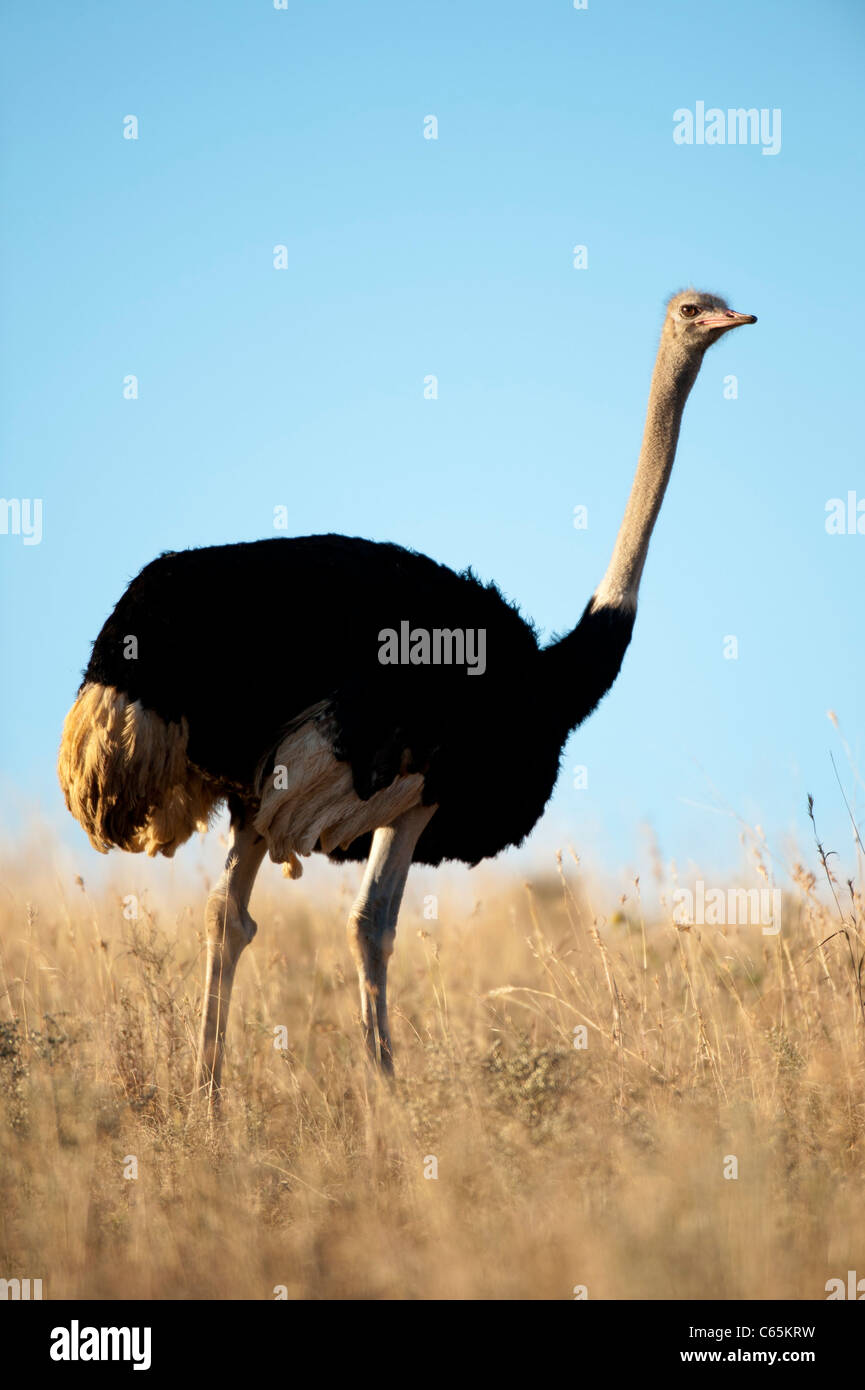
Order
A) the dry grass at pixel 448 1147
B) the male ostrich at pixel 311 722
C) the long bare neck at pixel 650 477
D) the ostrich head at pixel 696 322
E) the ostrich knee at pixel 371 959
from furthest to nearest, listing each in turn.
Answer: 1. the ostrich head at pixel 696 322
2. the long bare neck at pixel 650 477
3. the ostrich knee at pixel 371 959
4. the male ostrich at pixel 311 722
5. the dry grass at pixel 448 1147

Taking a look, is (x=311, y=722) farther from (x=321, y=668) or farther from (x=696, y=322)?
(x=696, y=322)

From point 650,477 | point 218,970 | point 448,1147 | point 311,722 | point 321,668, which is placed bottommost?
point 448,1147

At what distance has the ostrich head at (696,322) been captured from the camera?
20.0 feet

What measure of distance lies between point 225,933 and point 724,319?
3.22 meters

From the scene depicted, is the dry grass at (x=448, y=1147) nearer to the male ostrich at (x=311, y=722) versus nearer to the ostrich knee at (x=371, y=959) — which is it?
the ostrich knee at (x=371, y=959)

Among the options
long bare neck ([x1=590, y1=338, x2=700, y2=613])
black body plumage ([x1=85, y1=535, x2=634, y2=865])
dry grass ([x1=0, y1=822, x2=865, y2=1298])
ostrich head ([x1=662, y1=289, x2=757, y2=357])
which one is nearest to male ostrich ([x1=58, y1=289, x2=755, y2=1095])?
black body plumage ([x1=85, y1=535, x2=634, y2=865])


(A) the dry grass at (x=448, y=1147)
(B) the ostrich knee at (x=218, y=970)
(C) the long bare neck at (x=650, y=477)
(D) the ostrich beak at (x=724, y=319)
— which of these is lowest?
(A) the dry grass at (x=448, y=1147)

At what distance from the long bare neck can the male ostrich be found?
0.61 metres

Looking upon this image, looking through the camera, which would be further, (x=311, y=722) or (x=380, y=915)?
(x=380, y=915)

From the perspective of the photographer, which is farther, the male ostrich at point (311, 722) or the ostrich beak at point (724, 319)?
the ostrich beak at point (724, 319)

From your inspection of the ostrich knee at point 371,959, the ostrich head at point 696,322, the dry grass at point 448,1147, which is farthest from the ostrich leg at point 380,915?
the ostrich head at point 696,322

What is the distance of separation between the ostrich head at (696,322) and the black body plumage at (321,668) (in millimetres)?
1695

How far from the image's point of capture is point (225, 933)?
17.9ft

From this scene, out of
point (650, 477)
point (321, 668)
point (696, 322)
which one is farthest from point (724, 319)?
point (321, 668)
